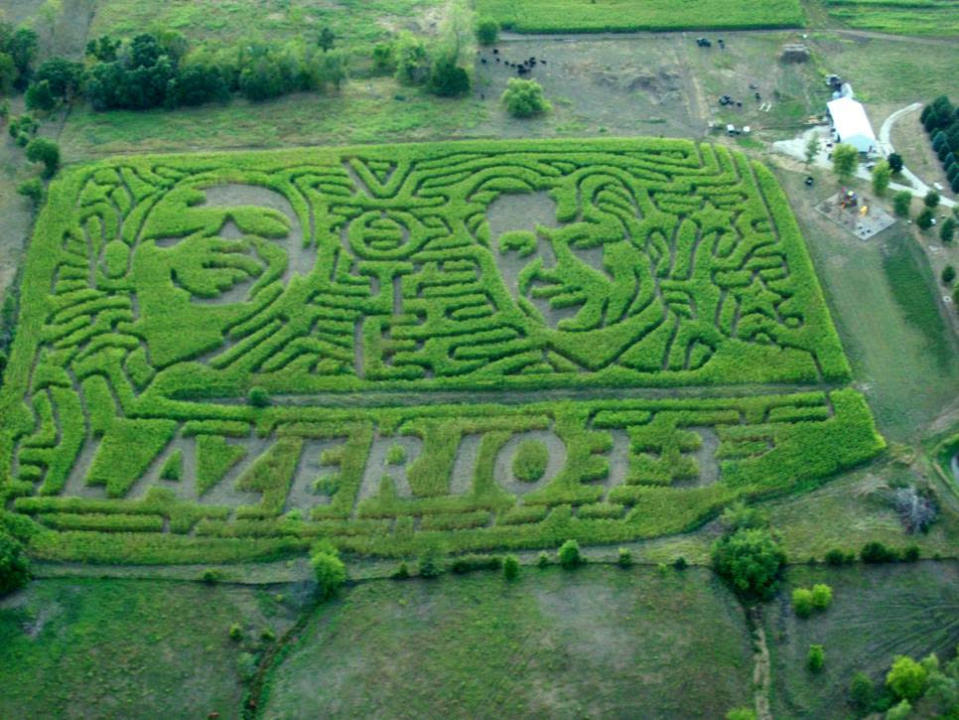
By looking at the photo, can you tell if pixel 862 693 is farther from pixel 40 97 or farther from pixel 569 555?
pixel 40 97

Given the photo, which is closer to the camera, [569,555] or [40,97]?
[569,555]

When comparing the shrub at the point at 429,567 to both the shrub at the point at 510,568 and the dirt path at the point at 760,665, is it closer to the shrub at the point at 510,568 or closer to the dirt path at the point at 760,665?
the shrub at the point at 510,568

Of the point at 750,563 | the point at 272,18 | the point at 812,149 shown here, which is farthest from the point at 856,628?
the point at 272,18

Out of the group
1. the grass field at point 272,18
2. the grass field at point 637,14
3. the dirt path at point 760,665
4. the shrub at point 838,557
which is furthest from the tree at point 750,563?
the grass field at point 272,18

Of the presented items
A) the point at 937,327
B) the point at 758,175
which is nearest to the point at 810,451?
the point at 937,327

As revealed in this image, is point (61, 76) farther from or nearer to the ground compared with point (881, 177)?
farther from the ground

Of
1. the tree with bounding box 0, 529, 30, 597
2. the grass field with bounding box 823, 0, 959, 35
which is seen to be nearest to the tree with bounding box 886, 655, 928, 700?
the tree with bounding box 0, 529, 30, 597
